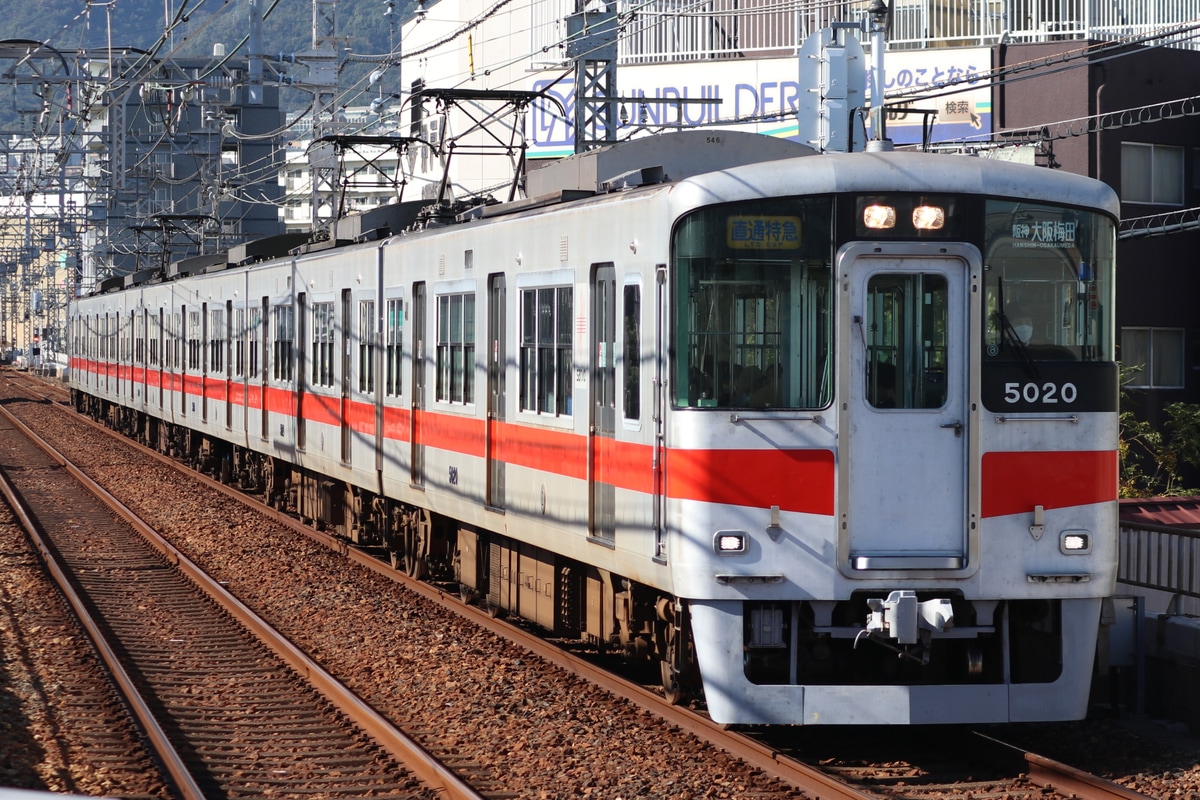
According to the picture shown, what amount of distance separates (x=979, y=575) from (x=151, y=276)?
2672cm

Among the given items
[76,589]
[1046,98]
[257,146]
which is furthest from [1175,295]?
[257,146]

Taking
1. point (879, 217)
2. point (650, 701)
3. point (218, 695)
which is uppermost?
point (879, 217)

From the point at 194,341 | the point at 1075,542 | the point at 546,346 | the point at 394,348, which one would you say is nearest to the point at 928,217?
the point at 1075,542

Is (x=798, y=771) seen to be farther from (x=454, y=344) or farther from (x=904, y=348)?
(x=454, y=344)

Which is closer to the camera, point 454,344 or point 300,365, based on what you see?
point 454,344

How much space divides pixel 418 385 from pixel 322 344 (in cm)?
381

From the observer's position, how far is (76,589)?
1318 centimetres

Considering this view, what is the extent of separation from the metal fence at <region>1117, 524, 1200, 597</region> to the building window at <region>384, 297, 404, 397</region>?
5.71 m

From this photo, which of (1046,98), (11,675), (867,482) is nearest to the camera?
(867,482)

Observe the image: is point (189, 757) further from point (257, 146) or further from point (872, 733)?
point (257, 146)

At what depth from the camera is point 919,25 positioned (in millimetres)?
29469

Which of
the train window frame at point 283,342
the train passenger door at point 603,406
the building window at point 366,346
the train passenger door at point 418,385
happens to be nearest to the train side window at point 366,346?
the building window at point 366,346

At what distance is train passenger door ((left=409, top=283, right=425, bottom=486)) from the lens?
1261 centimetres

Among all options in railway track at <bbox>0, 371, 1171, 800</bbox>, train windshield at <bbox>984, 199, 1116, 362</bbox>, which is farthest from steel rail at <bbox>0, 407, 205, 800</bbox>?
train windshield at <bbox>984, 199, 1116, 362</bbox>
